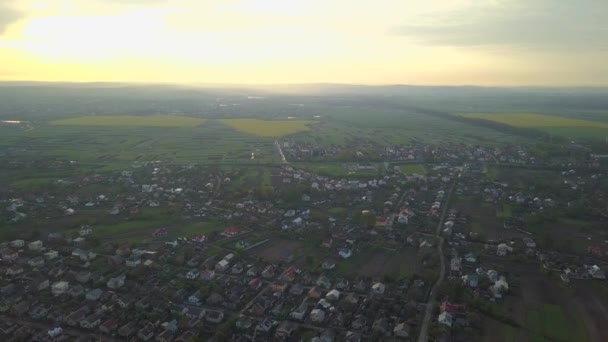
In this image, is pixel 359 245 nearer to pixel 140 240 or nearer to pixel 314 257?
pixel 314 257

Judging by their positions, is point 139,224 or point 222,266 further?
point 139,224

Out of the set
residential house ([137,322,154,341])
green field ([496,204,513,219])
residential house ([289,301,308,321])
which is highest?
green field ([496,204,513,219])

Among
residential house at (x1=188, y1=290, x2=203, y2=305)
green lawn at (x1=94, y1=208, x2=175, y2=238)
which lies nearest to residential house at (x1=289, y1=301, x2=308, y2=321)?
residential house at (x1=188, y1=290, x2=203, y2=305)

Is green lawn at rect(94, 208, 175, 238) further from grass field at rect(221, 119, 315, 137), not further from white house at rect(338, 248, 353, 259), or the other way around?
grass field at rect(221, 119, 315, 137)

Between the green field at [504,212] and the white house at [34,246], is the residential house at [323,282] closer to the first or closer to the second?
the white house at [34,246]

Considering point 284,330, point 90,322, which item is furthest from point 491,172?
point 90,322

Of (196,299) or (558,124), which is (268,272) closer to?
(196,299)

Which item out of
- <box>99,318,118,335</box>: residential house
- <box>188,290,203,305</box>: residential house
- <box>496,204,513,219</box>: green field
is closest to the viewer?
<box>99,318,118,335</box>: residential house

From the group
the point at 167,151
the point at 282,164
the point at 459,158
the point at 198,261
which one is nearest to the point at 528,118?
the point at 459,158

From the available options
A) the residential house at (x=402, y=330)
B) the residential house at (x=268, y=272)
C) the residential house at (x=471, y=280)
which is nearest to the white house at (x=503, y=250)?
the residential house at (x=471, y=280)
